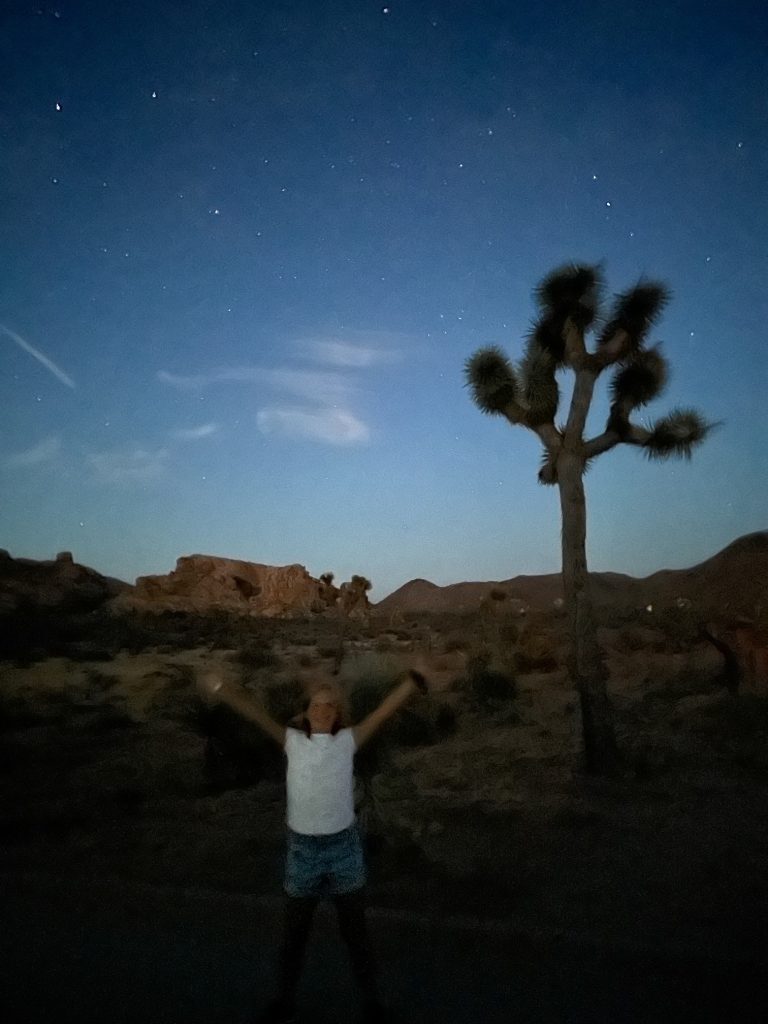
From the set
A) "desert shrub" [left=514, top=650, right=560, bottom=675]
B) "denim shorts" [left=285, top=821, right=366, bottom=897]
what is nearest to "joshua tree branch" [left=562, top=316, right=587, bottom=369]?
"denim shorts" [left=285, top=821, right=366, bottom=897]

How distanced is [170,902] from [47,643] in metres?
29.5

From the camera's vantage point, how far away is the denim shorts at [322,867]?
13.1 ft

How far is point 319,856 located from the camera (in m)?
3.99

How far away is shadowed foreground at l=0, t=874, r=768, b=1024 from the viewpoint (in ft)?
13.6

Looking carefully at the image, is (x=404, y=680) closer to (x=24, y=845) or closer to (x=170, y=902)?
(x=170, y=902)

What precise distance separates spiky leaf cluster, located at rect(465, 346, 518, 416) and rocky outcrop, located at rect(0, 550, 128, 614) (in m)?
29.5

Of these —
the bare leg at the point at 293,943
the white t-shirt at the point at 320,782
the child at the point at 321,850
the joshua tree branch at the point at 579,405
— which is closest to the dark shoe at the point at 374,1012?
the child at the point at 321,850

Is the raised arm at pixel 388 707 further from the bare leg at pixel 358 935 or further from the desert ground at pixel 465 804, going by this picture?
the bare leg at pixel 358 935

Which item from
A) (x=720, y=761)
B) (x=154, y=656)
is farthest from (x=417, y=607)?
(x=720, y=761)

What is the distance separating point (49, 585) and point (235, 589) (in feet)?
117

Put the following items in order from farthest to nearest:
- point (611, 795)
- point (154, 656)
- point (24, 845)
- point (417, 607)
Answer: point (417, 607) < point (154, 656) < point (611, 795) < point (24, 845)

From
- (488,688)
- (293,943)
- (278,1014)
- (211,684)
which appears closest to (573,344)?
(211,684)

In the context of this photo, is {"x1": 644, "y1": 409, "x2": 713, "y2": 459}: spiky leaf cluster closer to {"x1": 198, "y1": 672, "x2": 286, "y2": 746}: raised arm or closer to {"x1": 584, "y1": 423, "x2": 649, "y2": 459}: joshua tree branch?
{"x1": 584, "y1": 423, "x2": 649, "y2": 459}: joshua tree branch

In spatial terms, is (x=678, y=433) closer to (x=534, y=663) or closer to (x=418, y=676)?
(x=418, y=676)
